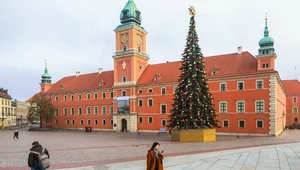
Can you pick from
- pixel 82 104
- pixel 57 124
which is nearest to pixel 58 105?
pixel 57 124

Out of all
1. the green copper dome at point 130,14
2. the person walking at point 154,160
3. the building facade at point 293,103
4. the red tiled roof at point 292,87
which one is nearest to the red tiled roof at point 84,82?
the green copper dome at point 130,14

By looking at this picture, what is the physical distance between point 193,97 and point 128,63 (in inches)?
931

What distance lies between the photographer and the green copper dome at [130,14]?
48.6 meters

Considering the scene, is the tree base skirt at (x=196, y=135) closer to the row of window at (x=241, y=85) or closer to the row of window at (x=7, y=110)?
the row of window at (x=241, y=85)

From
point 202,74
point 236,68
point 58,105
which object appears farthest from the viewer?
point 58,105

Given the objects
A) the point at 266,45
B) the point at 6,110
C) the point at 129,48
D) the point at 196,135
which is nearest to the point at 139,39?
the point at 129,48

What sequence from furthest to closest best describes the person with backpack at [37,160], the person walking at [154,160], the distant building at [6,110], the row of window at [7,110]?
1. the row of window at [7,110]
2. the distant building at [6,110]
3. the person with backpack at [37,160]
4. the person walking at [154,160]

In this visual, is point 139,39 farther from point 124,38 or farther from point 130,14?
point 130,14

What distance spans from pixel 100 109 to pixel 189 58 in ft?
99.4

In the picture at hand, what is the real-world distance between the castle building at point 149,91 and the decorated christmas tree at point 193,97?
36.7ft

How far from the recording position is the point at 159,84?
1721 inches

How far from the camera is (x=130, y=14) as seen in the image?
48.5 m

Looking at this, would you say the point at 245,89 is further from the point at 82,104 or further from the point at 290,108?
the point at 82,104

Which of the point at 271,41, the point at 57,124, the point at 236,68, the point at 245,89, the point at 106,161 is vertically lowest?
the point at 57,124
